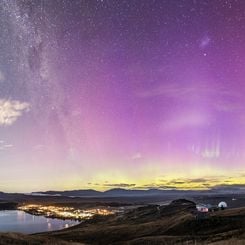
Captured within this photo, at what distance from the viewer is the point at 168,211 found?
Result: 13338 centimetres

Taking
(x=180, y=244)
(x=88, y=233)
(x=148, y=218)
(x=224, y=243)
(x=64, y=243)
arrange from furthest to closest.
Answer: (x=148, y=218) < (x=88, y=233) < (x=64, y=243) < (x=180, y=244) < (x=224, y=243)

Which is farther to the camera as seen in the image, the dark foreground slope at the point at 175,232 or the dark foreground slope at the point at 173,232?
the dark foreground slope at the point at 175,232

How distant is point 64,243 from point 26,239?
19.1 ft

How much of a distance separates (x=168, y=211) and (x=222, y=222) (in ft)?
168

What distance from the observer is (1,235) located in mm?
64750

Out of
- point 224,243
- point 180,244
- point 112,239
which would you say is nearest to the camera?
point 224,243

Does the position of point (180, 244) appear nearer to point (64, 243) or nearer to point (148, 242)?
point (148, 242)

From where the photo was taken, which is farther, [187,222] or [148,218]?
[148,218]

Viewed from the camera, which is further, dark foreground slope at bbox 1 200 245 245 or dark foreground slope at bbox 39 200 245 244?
dark foreground slope at bbox 39 200 245 244

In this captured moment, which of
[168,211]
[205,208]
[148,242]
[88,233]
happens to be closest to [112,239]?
[88,233]

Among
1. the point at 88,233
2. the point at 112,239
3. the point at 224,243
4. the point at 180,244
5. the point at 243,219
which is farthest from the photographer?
the point at 88,233

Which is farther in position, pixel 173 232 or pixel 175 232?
pixel 173 232

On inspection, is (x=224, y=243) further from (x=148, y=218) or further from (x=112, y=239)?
(x=148, y=218)

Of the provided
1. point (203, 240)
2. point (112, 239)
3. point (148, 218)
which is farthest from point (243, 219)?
point (148, 218)
